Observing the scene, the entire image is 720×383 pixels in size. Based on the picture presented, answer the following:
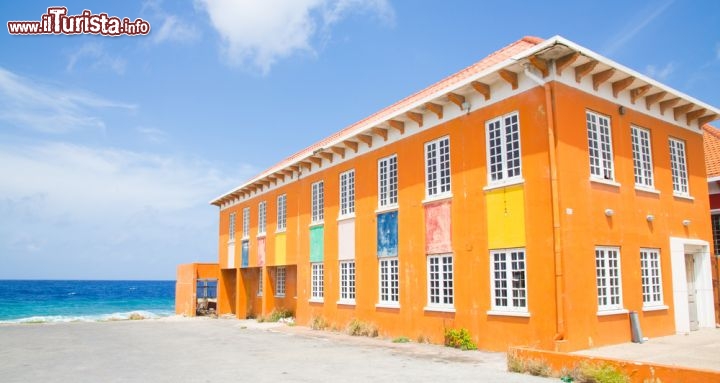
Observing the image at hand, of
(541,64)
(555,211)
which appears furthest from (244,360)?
(541,64)

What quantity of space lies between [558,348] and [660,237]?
18.2 ft

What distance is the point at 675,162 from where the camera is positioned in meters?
17.0

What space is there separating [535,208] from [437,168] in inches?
160

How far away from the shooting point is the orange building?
13164 mm

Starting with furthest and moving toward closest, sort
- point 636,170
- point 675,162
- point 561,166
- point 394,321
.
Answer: point 394,321 → point 675,162 → point 636,170 → point 561,166

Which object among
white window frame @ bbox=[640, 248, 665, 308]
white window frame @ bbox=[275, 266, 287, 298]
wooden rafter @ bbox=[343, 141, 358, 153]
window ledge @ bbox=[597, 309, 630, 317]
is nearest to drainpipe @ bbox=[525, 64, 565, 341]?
window ledge @ bbox=[597, 309, 630, 317]

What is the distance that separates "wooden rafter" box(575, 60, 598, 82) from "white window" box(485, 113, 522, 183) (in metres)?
1.69

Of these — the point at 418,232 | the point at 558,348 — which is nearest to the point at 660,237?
the point at 558,348

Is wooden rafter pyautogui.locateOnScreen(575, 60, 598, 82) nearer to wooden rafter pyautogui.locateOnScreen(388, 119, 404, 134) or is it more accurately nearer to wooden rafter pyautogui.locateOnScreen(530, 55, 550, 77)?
wooden rafter pyautogui.locateOnScreen(530, 55, 550, 77)

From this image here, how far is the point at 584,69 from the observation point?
1356cm

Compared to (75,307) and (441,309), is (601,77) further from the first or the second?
(75,307)

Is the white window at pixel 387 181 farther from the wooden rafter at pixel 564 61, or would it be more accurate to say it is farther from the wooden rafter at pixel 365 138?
the wooden rafter at pixel 564 61

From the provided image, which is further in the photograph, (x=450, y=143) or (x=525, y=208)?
(x=450, y=143)

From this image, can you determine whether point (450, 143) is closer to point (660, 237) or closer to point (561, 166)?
point (561, 166)
